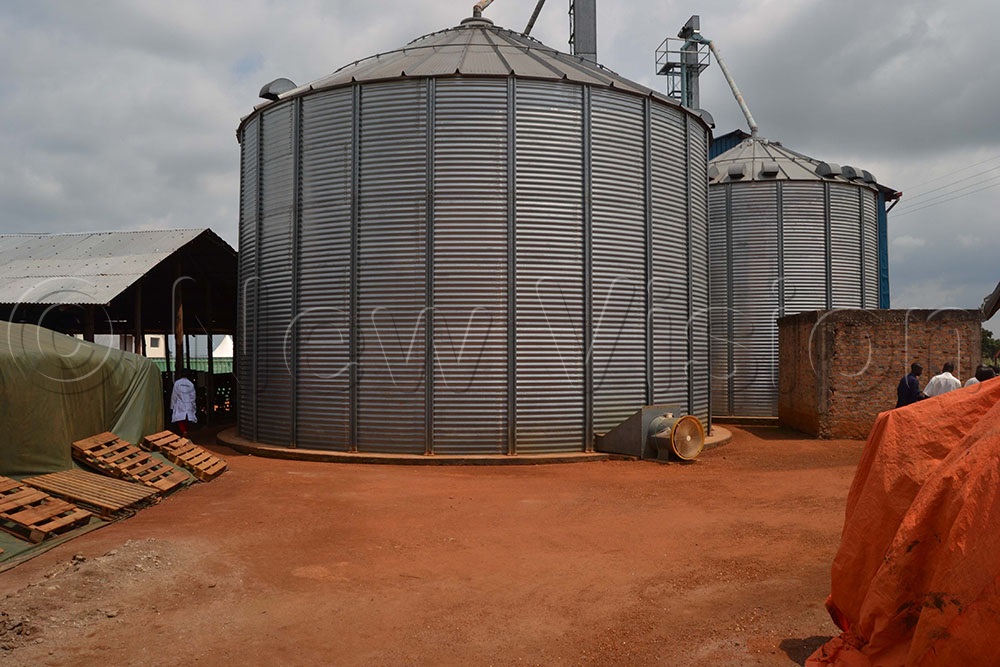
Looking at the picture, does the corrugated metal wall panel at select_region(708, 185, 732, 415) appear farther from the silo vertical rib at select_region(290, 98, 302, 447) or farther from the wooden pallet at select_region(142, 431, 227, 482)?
the wooden pallet at select_region(142, 431, 227, 482)

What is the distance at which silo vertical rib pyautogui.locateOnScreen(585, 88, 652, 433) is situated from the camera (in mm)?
16047

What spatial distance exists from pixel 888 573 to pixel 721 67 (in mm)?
32454

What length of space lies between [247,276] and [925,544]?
17262 millimetres

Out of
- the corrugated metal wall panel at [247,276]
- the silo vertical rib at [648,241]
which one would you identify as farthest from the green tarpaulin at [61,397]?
the silo vertical rib at [648,241]

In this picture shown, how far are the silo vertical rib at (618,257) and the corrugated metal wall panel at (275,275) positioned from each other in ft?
23.4

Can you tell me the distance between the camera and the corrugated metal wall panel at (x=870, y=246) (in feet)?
84.2

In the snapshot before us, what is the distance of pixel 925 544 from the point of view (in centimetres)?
400

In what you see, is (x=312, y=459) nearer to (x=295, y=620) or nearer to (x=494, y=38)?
(x=295, y=620)

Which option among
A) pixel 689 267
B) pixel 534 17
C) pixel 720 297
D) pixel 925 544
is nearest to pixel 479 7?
pixel 534 17

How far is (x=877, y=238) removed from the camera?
87.8 ft

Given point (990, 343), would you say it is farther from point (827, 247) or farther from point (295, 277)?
point (295, 277)

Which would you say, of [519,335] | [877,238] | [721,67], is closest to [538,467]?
[519,335]

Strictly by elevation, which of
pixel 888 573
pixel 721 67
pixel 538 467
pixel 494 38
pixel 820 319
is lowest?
pixel 538 467

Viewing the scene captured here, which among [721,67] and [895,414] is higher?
[721,67]
